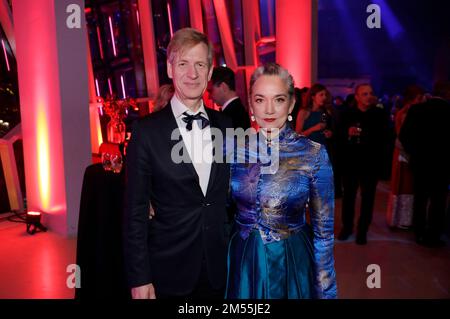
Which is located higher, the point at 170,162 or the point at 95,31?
the point at 95,31

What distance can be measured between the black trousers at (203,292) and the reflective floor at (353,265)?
1.69m

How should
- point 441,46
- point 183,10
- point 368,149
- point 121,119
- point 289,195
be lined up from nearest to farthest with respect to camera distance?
1. point 289,195
2. point 121,119
3. point 368,149
4. point 183,10
5. point 441,46

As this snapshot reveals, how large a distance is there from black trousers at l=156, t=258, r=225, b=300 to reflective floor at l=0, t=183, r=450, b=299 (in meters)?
1.69

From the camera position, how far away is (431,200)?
426 cm

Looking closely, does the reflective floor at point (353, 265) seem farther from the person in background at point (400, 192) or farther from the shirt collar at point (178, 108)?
the shirt collar at point (178, 108)

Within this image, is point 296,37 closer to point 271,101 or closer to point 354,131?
point 354,131

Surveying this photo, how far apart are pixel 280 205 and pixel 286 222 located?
77mm

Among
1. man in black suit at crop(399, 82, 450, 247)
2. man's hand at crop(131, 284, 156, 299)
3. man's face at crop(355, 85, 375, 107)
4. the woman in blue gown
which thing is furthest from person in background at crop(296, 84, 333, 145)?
man's hand at crop(131, 284, 156, 299)

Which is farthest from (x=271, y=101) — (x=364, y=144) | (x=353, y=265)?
(x=364, y=144)

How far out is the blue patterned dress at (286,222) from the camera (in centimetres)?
159

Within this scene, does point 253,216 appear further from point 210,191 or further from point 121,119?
point 121,119

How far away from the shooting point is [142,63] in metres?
10.8
